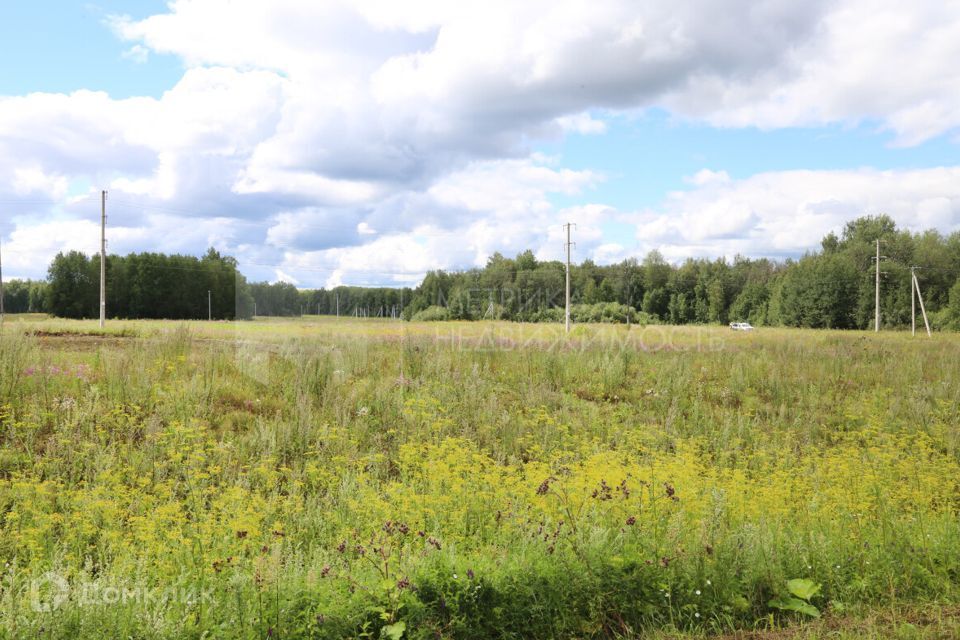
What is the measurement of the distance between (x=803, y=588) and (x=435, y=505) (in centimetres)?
313

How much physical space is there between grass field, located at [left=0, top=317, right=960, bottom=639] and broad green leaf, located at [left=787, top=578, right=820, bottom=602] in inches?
0.7

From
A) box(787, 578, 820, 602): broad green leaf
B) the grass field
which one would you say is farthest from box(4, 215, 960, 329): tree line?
box(787, 578, 820, 602): broad green leaf

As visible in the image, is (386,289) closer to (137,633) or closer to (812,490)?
(812,490)

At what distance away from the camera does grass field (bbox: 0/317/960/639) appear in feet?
12.7

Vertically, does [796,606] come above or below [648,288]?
below

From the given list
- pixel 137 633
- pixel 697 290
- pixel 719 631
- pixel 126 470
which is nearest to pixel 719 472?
pixel 719 631

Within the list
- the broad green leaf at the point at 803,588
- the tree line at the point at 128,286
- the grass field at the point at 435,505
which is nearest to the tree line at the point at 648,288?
the tree line at the point at 128,286

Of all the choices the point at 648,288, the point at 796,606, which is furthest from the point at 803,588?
the point at 648,288

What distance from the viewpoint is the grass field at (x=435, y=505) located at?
3.87 metres

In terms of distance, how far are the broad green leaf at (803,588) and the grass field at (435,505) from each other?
0.02 m

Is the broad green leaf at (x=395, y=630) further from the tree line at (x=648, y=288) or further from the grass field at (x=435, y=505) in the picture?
the tree line at (x=648, y=288)

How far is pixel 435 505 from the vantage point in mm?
5426

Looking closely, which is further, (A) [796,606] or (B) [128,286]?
(B) [128,286]

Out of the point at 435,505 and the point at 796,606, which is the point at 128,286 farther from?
the point at 796,606
